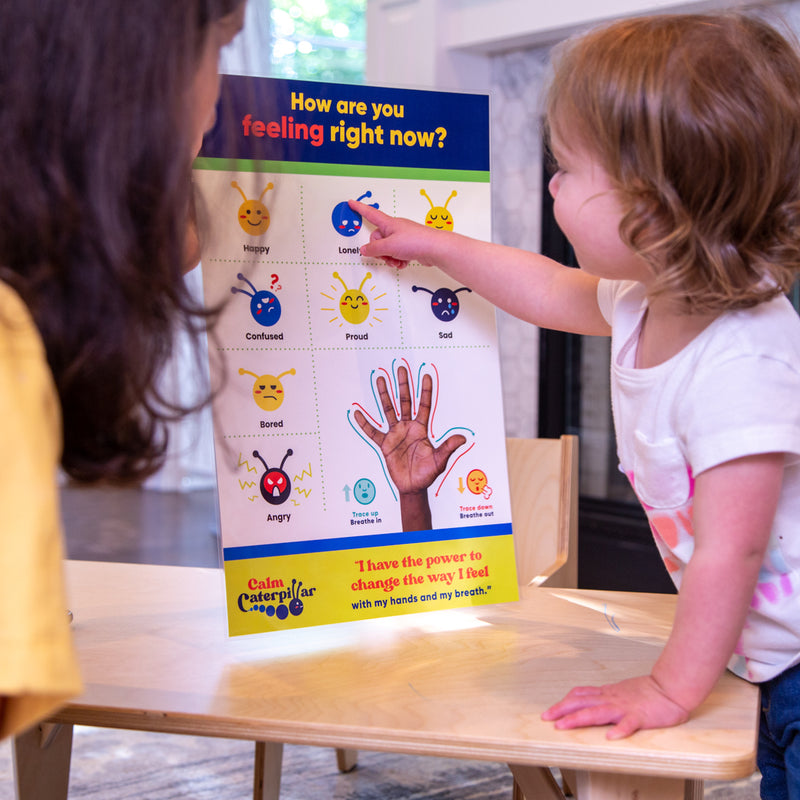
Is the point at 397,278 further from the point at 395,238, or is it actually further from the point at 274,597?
the point at 274,597

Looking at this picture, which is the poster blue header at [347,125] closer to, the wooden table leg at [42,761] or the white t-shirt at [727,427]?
the white t-shirt at [727,427]

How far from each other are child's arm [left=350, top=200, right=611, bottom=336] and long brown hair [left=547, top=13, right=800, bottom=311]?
0.25 metres

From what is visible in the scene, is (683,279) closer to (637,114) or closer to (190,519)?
(637,114)

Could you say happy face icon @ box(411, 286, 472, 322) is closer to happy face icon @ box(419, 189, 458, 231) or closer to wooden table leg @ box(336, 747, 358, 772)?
happy face icon @ box(419, 189, 458, 231)

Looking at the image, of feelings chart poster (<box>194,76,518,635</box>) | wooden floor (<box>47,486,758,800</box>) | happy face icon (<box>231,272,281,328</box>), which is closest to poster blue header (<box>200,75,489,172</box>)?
feelings chart poster (<box>194,76,518,635</box>)

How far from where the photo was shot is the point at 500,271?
3.46ft

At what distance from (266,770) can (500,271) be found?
956 mm

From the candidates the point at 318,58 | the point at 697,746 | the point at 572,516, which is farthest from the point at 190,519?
the point at 697,746

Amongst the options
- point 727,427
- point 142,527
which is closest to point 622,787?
point 727,427

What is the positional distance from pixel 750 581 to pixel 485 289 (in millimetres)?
457

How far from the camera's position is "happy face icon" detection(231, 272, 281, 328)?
3.17 feet

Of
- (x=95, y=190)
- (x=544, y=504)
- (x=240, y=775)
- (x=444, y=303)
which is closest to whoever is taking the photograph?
(x=95, y=190)

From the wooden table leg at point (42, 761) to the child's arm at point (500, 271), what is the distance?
0.69 metres

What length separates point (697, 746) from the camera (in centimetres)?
73
